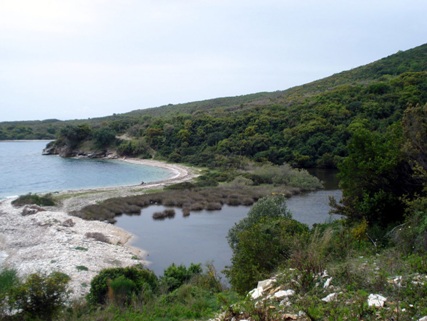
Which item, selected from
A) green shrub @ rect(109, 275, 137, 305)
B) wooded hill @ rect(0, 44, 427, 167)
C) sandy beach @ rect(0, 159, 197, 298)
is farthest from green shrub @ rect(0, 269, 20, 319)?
wooded hill @ rect(0, 44, 427, 167)

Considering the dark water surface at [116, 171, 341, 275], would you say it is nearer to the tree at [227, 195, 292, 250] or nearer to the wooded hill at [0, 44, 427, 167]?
the tree at [227, 195, 292, 250]

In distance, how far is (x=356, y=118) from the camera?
58.4m

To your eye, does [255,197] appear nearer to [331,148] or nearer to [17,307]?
[331,148]

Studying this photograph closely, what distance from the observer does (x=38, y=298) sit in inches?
410

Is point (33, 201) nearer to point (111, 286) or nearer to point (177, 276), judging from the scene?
point (177, 276)

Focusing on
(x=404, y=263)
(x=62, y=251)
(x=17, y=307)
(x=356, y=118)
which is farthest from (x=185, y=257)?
(x=356, y=118)

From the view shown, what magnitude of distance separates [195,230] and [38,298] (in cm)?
1893

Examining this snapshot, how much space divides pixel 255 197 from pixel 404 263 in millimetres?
31288

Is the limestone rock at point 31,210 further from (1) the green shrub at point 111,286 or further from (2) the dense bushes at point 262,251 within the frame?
(2) the dense bushes at point 262,251

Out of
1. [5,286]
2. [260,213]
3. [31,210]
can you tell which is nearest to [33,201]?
[31,210]

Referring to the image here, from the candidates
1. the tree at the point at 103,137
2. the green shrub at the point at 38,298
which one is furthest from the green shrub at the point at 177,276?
the tree at the point at 103,137

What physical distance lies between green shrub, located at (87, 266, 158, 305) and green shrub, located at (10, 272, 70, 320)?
91.5 inches

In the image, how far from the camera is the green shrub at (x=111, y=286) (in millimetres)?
13152

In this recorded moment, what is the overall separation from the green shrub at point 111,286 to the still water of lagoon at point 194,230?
5132 millimetres
